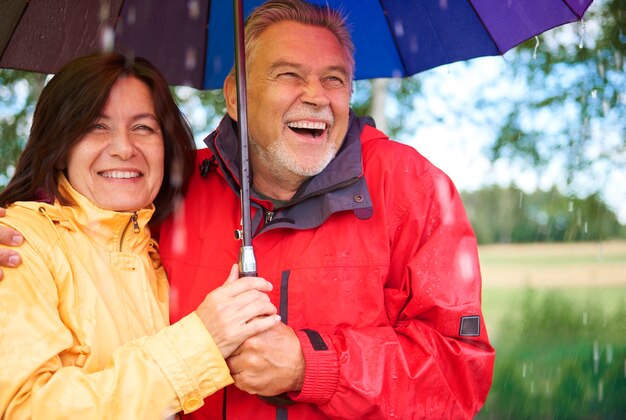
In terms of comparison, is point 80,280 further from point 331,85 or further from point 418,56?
Result: point 418,56

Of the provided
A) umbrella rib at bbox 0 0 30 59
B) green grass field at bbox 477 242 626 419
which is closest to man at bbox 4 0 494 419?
umbrella rib at bbox 0 0 30 59

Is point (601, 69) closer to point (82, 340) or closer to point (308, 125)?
point (308, 125)

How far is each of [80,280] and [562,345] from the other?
9375mm

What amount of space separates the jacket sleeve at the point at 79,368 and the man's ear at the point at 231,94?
138 centimetres

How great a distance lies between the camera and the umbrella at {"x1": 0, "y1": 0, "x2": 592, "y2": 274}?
3293mm

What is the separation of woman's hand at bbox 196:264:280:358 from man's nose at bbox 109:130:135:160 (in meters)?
0.81

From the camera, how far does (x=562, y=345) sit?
35.3 feet

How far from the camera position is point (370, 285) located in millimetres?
3033

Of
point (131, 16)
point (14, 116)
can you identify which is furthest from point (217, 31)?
point (14, 116)

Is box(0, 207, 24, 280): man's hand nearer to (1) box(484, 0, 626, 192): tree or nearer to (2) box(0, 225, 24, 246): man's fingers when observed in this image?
(2) box(0, 225, 24, 246): man's fingers

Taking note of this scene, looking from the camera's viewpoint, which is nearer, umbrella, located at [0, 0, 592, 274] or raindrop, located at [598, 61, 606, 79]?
umbrella, located at [0, 0, 592, 274]

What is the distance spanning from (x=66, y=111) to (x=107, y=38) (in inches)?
25.1

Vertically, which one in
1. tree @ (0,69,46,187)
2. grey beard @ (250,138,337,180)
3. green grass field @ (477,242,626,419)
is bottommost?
green grass field @ (477,242,626,419)

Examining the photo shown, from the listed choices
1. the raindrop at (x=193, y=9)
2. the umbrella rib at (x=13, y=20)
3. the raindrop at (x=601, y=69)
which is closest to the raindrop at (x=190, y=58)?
the raindrop at (x=193, y=9)
